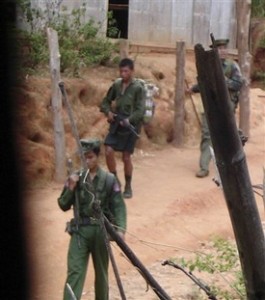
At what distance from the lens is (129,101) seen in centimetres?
884

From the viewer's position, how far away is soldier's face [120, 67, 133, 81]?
27.9ft

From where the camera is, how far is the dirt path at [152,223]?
6.96m

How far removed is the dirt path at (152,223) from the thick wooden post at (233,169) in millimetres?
4644

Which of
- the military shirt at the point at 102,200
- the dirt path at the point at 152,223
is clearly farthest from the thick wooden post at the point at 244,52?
the military shirt at the point at 102,200

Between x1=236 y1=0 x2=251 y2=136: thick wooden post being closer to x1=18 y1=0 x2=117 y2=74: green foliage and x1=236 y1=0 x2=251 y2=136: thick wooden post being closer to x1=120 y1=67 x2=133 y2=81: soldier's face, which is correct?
x1=18 y1=0 x2=117 y2=74: green foliage

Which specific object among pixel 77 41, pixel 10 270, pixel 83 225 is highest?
pixel 77 41

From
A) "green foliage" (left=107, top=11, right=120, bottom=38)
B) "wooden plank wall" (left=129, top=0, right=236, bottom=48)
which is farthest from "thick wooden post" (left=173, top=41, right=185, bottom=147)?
"wooden plank wall" (left=129, top=0, right=236, bottom=48)

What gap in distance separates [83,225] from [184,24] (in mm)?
9644

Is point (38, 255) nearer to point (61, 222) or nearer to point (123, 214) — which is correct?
point (61, 222)

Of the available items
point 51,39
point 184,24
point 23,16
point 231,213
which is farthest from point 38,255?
point 184,24

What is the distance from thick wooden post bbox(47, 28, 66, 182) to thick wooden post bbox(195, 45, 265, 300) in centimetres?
797

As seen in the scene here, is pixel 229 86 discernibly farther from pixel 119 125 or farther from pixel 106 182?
pixel 106 182

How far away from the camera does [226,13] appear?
15.4m

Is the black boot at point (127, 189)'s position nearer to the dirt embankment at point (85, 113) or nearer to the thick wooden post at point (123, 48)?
the dirt embankment at point (85, 113)
